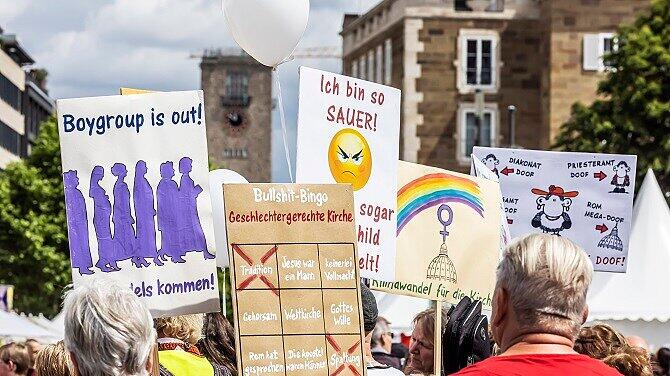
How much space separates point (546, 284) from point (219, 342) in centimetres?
315

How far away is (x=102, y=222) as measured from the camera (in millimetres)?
6508

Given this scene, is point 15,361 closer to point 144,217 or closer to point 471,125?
point 144,217

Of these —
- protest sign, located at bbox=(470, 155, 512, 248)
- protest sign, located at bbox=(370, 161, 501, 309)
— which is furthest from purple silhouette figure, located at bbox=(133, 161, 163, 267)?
protest sign, located at bbox=(470, 155, 512, 248)

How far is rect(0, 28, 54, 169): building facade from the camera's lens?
78812 mm

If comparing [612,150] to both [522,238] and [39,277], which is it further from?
[522,238]

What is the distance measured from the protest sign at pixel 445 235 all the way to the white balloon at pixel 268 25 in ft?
2.75

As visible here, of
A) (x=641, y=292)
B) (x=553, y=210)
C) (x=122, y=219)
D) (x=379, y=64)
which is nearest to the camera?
(x=122, y=219)

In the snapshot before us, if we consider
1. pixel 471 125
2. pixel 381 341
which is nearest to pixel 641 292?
pixel 381 341

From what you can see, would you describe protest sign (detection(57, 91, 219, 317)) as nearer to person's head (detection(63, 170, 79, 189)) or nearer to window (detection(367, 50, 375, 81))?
person's head (detection(63, 170, 79, 189))

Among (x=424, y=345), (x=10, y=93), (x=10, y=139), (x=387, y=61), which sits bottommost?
(x=10, y=139)

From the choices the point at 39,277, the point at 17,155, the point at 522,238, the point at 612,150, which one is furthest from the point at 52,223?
the point at 522,238

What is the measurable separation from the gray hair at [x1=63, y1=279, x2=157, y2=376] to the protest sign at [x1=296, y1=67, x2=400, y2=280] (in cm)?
249

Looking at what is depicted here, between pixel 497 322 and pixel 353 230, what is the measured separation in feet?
5.38

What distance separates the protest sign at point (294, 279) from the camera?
613 cm
